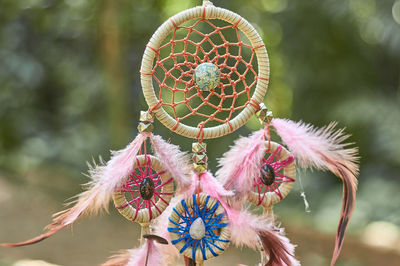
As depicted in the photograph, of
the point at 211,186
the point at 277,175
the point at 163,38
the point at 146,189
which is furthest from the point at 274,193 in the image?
the point at 163,38

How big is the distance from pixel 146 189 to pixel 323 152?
13.7 inches

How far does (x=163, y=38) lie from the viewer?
31.5 inches

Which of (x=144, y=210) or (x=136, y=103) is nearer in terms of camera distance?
(x=144, y=210)

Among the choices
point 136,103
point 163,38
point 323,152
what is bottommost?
point 323,152

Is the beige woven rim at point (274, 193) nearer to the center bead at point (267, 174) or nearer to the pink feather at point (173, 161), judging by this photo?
the center bead at point (267, 174)

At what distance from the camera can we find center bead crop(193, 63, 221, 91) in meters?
0.81

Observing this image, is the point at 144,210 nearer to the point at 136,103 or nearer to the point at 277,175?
the point at 277,175

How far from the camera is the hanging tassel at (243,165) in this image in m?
0.83

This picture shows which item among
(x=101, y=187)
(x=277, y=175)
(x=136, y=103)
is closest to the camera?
(x=101, y=187)

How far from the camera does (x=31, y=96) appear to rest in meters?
3.34

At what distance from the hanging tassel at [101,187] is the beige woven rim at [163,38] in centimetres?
6

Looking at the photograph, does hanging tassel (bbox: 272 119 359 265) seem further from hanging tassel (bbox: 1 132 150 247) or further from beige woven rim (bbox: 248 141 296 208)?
hanging tassel (bbox: 1 132 150 247)

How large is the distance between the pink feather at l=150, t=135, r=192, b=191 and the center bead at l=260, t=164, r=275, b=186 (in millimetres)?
147

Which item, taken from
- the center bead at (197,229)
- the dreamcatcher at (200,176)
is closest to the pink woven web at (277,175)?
the dreamcatcher at (200,176)
